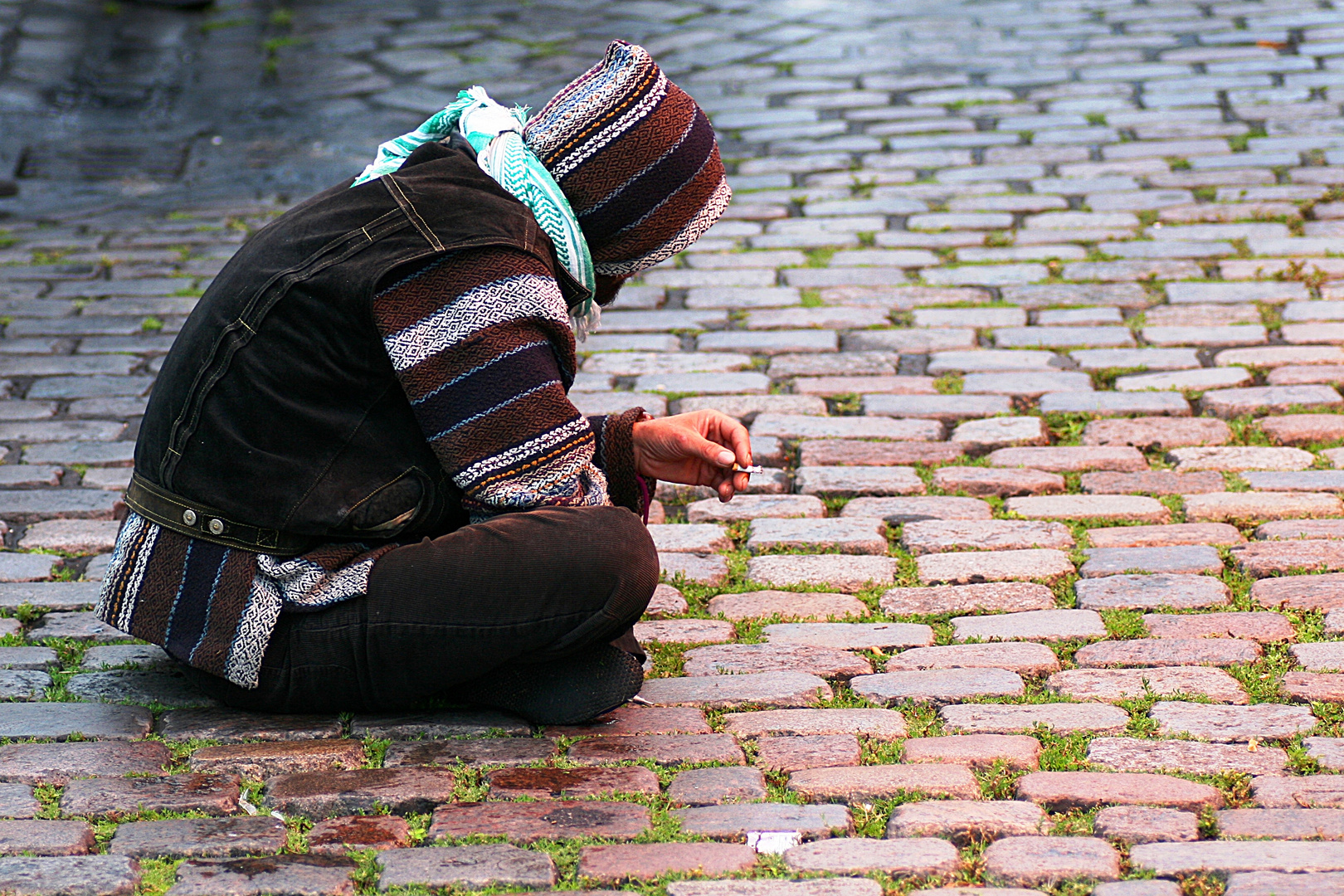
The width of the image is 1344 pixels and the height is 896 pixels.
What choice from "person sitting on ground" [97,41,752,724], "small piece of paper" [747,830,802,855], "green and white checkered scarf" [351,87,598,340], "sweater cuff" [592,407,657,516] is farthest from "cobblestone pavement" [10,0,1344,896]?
"green and white checkered scarf" [351,87,598,340]

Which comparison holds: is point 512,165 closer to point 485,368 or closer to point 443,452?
point 485,368

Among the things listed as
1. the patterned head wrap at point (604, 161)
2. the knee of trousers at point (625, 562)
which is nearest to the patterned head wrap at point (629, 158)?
the patterned head wrap at point (604, 161)

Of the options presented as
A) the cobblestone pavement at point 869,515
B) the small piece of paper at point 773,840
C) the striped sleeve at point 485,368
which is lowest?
the cobblestone pavement at point 869,515

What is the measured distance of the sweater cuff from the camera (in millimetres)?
2816

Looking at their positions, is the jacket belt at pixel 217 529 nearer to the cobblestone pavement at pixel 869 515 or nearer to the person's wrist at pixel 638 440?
the cobblestone pavement at pixel 869 515

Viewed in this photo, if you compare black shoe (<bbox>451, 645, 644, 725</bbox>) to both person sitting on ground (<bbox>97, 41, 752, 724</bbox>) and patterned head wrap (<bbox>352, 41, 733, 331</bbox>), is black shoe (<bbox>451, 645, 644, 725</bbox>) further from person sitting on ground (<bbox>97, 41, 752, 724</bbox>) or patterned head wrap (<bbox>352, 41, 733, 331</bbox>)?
patterned head wrap (<bbox>352, 41, 733, 331</bbox>)

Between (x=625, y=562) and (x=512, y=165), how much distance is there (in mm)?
718

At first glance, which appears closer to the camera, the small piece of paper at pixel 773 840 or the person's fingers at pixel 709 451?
the small piece of paper at pixel 773 840

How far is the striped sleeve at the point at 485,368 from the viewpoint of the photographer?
7.64 ft

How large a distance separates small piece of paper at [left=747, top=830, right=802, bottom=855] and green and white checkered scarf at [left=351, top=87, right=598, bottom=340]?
100 centimetres

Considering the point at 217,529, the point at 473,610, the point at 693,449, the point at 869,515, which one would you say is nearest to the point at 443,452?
the point at 473,610

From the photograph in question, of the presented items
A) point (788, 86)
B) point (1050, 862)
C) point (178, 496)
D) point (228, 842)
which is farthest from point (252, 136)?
point (1050, 862)

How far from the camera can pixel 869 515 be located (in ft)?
11.3

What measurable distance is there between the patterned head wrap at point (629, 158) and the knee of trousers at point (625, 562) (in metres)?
0.53
